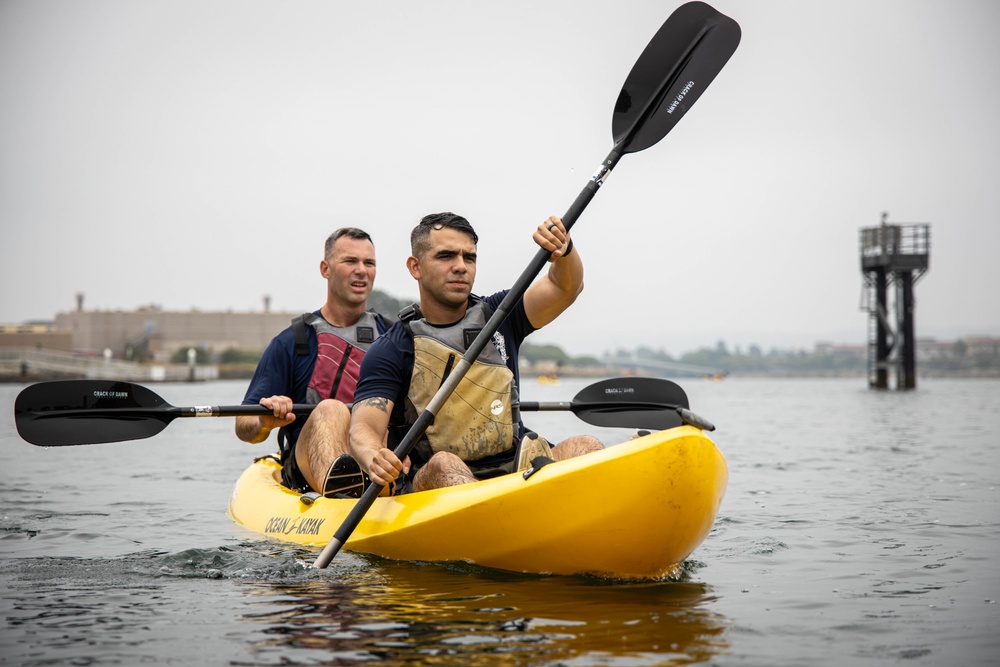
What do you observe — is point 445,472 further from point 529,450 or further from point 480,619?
point 480,619

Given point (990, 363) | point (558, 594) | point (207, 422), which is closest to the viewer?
point (558, 594)

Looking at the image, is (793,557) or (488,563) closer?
(488,563)

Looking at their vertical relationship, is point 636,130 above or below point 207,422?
above

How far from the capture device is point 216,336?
84188 millimetres

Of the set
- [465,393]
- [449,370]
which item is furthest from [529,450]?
[449,370]

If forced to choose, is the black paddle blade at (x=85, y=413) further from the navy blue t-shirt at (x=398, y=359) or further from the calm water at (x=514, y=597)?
the navy blue t-shirt at (x=398, y=359)

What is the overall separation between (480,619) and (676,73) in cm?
311

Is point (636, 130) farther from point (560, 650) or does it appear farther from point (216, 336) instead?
point (216, 336)

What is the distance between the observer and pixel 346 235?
20.0ft

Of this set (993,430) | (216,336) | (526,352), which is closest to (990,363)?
(526,352)

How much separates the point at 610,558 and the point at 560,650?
0.96m

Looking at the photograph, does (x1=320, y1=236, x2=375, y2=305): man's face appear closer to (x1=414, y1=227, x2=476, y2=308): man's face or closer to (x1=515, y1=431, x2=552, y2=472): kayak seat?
(x1=414, y1=227, x2=476, y2=308): man's face

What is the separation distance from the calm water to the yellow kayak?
112mm

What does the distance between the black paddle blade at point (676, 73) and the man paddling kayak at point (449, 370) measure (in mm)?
1021
